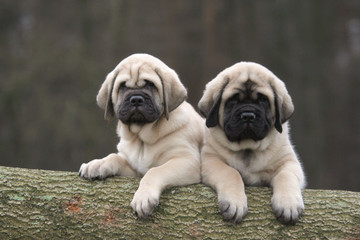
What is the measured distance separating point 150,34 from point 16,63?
3466 millimetres

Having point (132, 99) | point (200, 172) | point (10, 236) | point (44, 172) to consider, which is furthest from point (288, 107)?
point (10, 236)

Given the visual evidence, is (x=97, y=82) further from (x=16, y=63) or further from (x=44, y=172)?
(x=44, y=172)

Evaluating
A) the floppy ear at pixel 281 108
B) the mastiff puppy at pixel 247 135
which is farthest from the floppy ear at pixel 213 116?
the floppy ear at pixel 281 108

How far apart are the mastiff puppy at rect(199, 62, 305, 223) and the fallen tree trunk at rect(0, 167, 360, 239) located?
241 millimetres

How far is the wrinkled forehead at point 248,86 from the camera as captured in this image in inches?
213

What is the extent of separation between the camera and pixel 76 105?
523 inches

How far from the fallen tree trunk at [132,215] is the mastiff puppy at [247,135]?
0.24 meters

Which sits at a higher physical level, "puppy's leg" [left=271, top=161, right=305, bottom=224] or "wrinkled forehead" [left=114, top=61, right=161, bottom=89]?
"wrinkled forehead" [left=114, top=61, right=161, bottom=89]

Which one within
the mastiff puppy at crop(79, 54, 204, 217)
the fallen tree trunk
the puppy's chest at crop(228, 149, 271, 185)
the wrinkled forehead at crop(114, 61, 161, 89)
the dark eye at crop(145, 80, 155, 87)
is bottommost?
the fallen tree trunk

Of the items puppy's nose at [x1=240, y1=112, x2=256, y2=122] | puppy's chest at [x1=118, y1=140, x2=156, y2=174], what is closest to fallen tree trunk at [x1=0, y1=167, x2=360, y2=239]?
puppy's chest at [x1=118, y1=140, x2=156, y2=174]

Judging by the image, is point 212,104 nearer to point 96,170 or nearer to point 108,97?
point 108,97

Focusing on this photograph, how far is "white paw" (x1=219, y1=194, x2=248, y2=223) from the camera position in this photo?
15.8 ft

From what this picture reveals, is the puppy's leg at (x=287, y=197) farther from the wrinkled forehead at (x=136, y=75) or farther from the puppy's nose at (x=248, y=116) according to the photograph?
the wrinkled forehead at (x=136, y=75)

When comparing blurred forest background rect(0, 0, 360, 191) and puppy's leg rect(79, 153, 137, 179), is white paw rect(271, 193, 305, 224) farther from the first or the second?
blurred forest background rect(0, 0, 360, 191)
